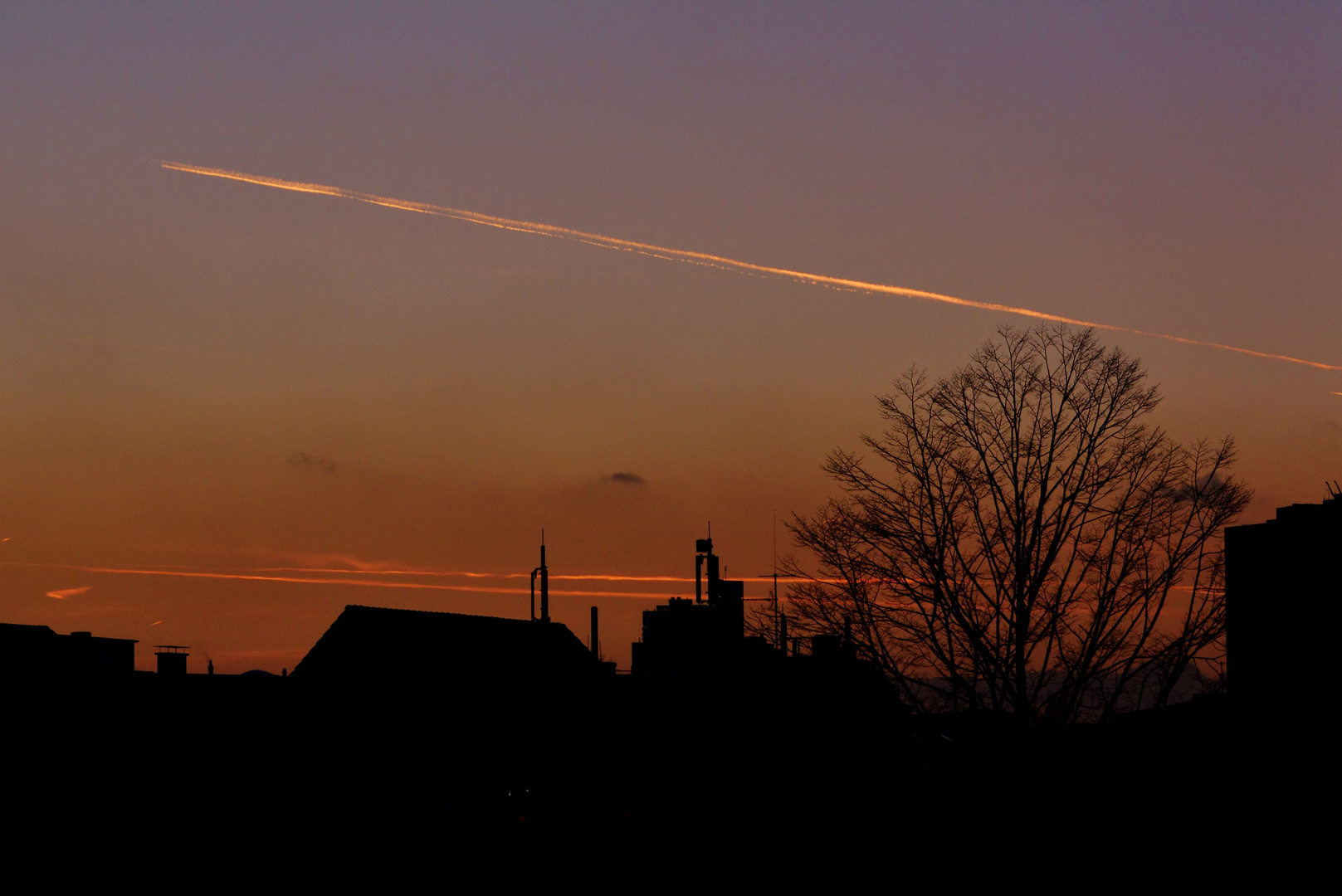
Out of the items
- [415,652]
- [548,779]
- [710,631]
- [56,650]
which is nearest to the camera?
[548,779]

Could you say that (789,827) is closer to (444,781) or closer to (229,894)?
(444,781)

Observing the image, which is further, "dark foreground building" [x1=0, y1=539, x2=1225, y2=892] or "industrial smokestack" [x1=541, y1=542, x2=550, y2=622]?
"industrial smokestack" [x1=541, y1=542, x2=550, y2=622]

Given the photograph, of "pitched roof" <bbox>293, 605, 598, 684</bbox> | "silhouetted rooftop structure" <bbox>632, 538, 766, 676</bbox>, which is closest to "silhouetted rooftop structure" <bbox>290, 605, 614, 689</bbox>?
"pitched roof" <bbox>293, 605, 598, 684</bbox>

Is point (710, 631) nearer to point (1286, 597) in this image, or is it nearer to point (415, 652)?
point (415, 652)

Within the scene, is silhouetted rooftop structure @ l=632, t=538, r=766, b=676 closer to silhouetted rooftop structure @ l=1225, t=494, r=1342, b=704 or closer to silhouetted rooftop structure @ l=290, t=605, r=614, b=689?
silhouetted rooftop structure @ l=290, t=605, r=614, b=689

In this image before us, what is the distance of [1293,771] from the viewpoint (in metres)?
26.3

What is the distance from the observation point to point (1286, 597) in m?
58.4

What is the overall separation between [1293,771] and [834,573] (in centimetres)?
1663

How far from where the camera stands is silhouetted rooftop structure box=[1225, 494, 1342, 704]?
55656 mm

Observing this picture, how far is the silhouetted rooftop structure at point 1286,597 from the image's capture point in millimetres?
55656

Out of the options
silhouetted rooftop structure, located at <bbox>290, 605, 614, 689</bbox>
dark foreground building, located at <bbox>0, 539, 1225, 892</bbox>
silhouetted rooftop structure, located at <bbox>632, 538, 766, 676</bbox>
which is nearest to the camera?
dark foreground building, located at <bbox>0, 539, 1225, 892</bbox>

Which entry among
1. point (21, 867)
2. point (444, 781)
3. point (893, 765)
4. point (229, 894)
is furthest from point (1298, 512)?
point (21, 867)

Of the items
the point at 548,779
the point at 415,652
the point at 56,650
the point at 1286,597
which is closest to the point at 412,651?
the point at 415,652

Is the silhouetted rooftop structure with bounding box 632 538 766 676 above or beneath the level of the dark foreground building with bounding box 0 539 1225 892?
above
